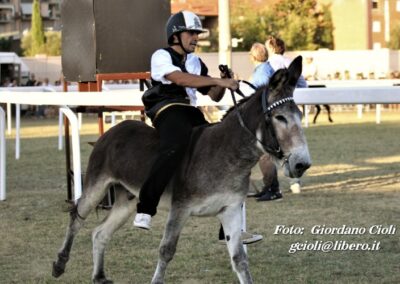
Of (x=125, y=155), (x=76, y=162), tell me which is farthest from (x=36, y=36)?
(x=125, y=155)

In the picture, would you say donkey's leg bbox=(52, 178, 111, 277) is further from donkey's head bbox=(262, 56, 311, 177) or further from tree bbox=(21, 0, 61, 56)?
tree bbox=(21, 0, 61, 56)

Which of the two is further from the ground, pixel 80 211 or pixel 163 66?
pixel 163 66

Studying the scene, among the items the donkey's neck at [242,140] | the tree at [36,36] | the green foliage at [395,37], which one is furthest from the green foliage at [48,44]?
the donkey's neck at [242,140]

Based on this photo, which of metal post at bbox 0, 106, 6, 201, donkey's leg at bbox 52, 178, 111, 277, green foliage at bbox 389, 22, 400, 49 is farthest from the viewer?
green foliage at bbox 389, 22, 400, 49

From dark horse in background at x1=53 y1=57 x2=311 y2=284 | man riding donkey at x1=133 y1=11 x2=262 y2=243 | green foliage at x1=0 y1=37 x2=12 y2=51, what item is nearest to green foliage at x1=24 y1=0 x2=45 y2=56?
green foliage at x1=0 y1=37 x2=12 y2=51

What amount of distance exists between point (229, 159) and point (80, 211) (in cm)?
192

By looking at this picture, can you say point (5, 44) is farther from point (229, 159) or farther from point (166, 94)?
point (229, 159)

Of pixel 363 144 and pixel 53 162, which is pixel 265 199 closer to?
pixel 53 162

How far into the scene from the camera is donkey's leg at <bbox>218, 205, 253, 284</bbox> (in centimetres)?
688

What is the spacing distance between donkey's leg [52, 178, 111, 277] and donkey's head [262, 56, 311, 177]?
199cm

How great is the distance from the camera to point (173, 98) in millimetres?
7379

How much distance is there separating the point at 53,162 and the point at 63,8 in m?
7.41

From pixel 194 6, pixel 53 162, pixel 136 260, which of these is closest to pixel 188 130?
pixel 136 260

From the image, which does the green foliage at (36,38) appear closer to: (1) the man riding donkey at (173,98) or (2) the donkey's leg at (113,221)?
(2) the donkey's leg at (113,221)
